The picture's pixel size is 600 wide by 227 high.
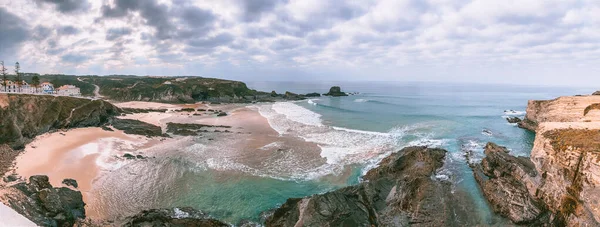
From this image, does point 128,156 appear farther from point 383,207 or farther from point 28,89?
point 28,89

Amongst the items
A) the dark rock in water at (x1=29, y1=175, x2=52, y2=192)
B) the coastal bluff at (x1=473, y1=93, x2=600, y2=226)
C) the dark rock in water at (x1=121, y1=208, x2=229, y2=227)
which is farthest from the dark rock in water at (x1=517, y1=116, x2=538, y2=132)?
the dark rock in water at (x1=29, y1=175, x2=52, y2=192)

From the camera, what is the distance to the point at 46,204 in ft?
41.7

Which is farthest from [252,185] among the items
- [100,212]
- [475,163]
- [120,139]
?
[120,139]

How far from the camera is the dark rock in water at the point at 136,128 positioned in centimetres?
2974

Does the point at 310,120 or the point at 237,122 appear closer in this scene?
the point at 237,122

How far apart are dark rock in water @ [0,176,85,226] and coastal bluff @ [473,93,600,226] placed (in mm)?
20420

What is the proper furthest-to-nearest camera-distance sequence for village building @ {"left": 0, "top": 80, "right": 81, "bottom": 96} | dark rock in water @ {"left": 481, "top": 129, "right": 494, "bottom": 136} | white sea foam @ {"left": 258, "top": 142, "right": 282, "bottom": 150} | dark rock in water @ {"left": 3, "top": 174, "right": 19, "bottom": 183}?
village building @ {"left": 0, "top": 80, "right": 81, "bottom": 96}, dark rock in water @ {"left": 481, "top": 129, "right": 494, "bottom": 136}, white sea foam @ {"left": 258, "top": 142, "right": 282, "bottom": 150}, dark rock in water @ {"left": 3, "top": 174, "right": 19, "bottom": 183}

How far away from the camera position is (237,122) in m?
39.0

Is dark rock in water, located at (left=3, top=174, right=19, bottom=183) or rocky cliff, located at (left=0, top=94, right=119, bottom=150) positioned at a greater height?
rocky cliff, located at (left=0, top=94, right=119, bottom=150)

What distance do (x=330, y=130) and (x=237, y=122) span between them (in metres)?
13.8

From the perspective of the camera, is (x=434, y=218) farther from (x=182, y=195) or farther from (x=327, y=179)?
(x=182, y=195)

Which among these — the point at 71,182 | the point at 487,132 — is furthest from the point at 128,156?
the point at 487,132

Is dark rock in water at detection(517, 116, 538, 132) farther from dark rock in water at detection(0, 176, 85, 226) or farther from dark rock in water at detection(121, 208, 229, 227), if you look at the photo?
dark rock in water at detection(0, 176, 85, 226)

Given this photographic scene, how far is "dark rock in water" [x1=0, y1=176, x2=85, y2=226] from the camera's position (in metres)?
11.8
